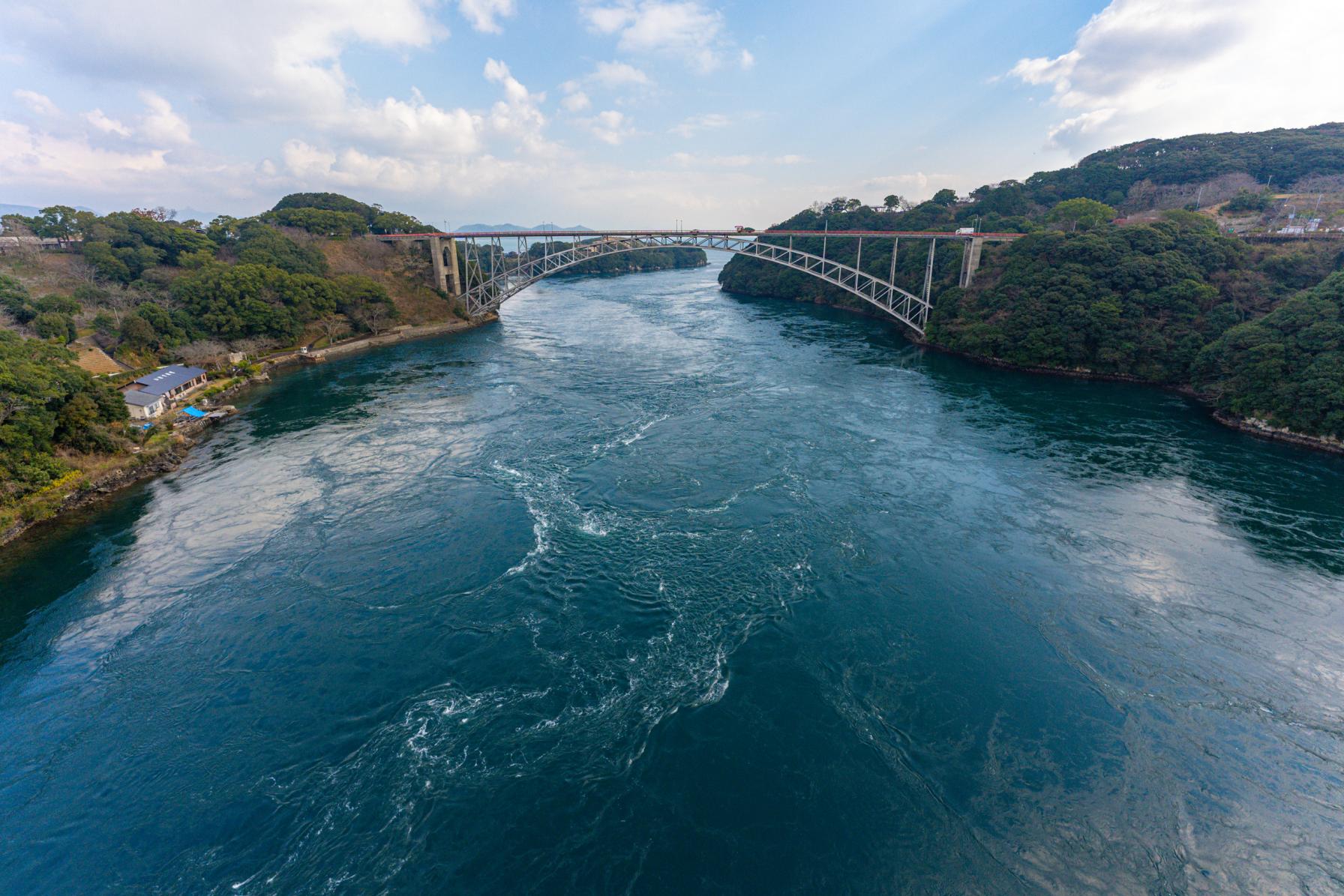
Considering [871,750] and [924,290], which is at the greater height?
[924,290]

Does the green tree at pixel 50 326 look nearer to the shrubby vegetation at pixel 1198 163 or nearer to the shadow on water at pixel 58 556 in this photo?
the shadow on water at pixel 58 556

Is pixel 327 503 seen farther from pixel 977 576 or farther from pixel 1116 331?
pixel 1116 331

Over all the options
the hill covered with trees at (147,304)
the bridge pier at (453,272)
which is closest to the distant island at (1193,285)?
the bridge pier at (453,272)

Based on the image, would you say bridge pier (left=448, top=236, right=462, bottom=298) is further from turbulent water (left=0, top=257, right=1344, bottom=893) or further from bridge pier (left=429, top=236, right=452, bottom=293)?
turbulent water (left=0, top=257, right=1344, bottom=893)

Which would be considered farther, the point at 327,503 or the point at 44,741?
the point at 327,503

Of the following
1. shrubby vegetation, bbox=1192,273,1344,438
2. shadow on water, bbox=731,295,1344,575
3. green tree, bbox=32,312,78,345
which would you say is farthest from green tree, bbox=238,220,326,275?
shrubby vegetation, bbox=1192,273,1344,438

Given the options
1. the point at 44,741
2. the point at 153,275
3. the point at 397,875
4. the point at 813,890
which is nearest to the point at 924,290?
the point at 813,890

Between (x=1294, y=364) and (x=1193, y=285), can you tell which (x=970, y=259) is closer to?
(x=1193, y=285)
